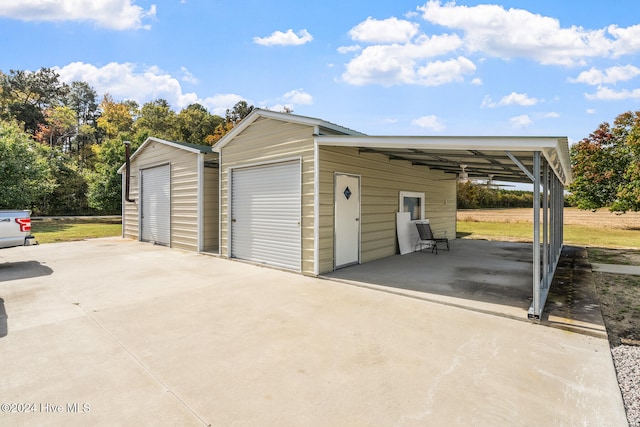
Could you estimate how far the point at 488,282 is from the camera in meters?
5.68

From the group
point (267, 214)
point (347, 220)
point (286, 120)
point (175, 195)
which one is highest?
point (286, 120)

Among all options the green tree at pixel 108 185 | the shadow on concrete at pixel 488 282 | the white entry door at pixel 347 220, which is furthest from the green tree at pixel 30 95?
the shadow on concrete at pixel 488 282

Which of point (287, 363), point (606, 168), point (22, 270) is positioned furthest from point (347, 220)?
point (606, 168)

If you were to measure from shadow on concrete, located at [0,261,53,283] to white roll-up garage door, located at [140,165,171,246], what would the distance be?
3.52 m

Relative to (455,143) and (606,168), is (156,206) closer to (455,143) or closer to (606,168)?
(455,143)

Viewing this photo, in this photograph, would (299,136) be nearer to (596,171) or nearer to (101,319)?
(101,319)

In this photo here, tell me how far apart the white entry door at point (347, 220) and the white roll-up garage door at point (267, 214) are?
81cm

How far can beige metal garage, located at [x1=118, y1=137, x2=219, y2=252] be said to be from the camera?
925cm

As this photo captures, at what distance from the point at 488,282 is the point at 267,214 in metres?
4.59

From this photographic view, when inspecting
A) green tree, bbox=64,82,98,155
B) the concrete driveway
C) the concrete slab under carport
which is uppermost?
green tree, bbox=64,82,98,155

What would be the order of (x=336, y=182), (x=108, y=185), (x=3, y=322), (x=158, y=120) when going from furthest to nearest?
1. (x=158, y=120)
2. (x=108, y=185)
3. (x=336, y=182)
4. (x=3, y=322)

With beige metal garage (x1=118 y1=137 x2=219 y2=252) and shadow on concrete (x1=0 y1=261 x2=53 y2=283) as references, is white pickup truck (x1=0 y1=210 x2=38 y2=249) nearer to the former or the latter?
shadow on concrete (x1=0 y1=261 x2=53 y2=283)

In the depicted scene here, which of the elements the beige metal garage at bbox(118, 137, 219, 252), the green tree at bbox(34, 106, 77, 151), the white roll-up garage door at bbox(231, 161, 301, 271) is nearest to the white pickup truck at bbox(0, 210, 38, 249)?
the beige metal garage at bbox(118, 137, 219, 252)

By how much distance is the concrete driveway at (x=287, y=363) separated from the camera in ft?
7.00
